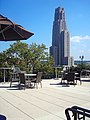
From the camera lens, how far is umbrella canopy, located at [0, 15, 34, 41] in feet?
11.6

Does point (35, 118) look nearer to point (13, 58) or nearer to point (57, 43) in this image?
point (13, 58)

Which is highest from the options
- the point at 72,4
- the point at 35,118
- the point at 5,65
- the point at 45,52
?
the point at 72,4

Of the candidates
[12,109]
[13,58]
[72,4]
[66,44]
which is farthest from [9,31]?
[66,44]

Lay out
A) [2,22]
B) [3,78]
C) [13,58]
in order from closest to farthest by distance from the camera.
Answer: [2,22] < [3,78] < [13,58]

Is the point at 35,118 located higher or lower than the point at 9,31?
lower

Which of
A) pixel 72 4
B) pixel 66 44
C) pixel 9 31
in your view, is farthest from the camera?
pixel 66 44

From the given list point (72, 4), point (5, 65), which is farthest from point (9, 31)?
point (5, 65)

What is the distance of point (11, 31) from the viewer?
466 centimetres

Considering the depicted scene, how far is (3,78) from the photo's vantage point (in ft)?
36.7

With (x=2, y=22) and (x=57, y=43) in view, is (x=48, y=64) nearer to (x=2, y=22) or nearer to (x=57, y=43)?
(x=2, y=22)

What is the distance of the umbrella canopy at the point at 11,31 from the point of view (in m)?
3.55

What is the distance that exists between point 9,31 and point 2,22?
4.20 feet

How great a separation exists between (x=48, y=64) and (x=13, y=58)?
240 centimetres

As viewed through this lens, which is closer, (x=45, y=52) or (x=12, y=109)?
(x=12, y=109)
